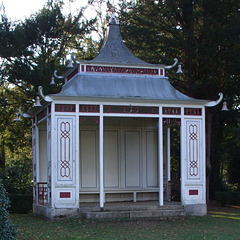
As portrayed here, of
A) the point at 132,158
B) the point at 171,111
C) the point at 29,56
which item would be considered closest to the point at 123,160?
the point at 132,158

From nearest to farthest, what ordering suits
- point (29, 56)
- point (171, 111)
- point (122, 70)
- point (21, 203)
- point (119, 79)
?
1. point (171, 111)
2. point (119, 79)
3. point (122, 70)
4. point (21, 203)
5. point (29, 56)

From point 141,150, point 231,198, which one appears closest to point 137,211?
point 141,150

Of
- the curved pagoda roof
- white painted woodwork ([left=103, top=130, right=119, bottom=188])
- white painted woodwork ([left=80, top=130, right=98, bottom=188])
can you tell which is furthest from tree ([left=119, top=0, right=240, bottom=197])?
white painted woodwork ([left=80, top=130, right=98, bottom=188])

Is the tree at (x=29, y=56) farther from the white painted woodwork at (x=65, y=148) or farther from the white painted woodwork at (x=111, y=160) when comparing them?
the white painted woodwork at (x=65, y=148)

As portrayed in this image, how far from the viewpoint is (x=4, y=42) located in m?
28.2

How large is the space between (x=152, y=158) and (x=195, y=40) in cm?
648

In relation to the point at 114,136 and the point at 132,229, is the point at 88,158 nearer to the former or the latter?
the point at 114,136

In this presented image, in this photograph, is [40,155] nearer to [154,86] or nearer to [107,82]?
[107,82]

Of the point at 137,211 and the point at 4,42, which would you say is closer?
the point at 137,211

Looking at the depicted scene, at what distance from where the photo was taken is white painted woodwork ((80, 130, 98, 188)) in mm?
18141

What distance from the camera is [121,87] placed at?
55.7 ft

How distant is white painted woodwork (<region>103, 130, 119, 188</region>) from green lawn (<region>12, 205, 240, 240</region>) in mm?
3325

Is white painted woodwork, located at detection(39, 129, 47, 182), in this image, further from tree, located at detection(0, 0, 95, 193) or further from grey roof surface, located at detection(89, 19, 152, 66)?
tree, located at detection(0, 0, 95, 193)

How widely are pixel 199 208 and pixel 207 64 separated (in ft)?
24.9
